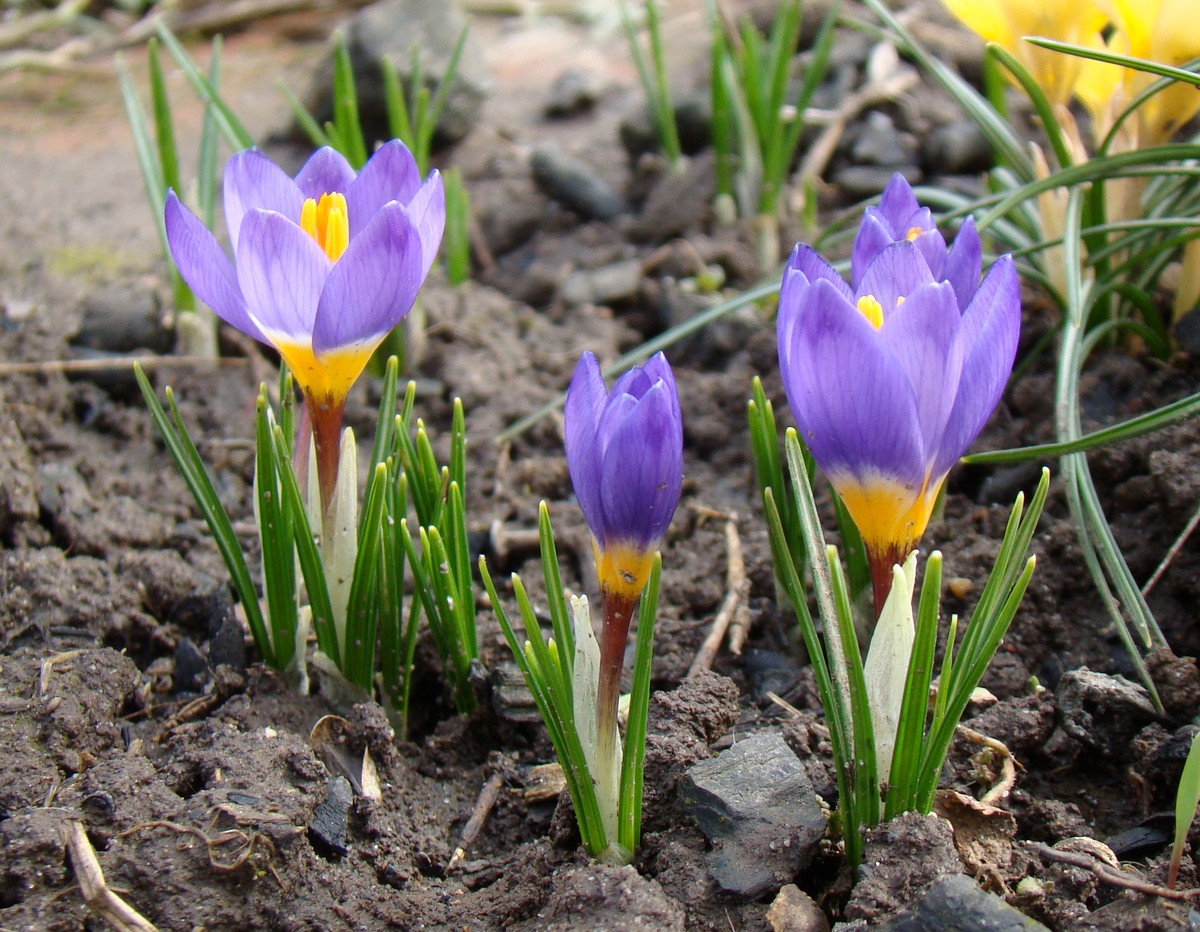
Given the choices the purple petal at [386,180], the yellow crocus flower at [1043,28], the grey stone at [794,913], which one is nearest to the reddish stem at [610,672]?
the grey stone at [794,913]

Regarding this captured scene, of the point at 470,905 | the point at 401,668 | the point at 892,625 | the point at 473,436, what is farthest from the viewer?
the point at 473,436

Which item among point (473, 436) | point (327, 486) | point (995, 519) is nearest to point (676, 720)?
point (327, 486)

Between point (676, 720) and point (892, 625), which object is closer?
point (892, 625)

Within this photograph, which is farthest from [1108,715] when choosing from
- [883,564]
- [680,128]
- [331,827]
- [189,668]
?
[680,128]

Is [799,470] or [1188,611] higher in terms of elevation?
[799,470]

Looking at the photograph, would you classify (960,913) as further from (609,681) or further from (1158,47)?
(1158,47)

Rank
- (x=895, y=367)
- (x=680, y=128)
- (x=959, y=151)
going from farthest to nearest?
(x=680, y=128) → (x=959, y=151) → (x=895, y=367)

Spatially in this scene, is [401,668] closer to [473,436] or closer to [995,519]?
[473,436]

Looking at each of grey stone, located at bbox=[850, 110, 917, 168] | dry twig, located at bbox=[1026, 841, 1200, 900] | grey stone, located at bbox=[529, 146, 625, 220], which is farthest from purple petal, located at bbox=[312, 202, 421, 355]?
grey stone, located at bbox=[850, 110, 917, 168]
